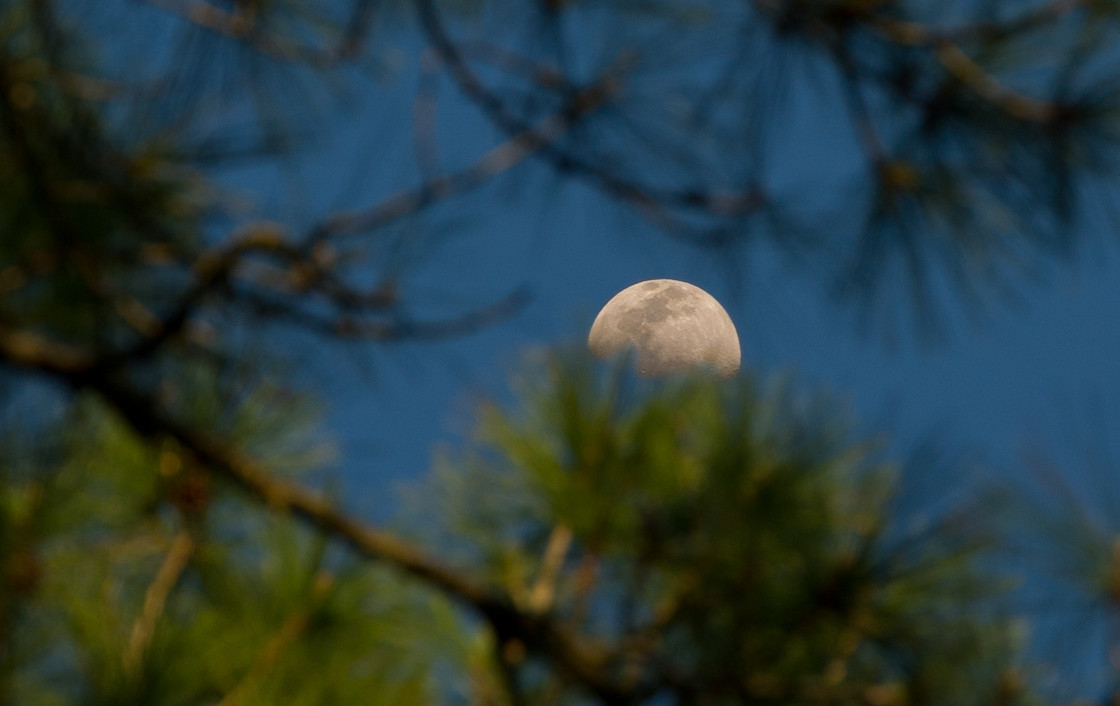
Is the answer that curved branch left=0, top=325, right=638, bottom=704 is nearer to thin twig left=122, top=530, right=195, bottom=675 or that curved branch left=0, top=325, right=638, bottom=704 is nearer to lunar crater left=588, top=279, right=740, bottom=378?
thin twig left=122, top=530, right=195, bottom=675

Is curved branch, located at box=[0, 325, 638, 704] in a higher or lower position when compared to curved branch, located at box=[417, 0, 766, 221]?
lower

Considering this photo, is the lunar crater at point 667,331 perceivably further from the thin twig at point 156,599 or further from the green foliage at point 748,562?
the thin twig at point 156,599

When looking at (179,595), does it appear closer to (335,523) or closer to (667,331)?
(335,523)

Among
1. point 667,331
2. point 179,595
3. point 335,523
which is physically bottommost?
point 179,595

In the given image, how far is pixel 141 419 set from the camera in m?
0.79

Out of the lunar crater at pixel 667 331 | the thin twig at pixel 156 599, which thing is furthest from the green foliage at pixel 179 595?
the lunar crater at pixel 667 331

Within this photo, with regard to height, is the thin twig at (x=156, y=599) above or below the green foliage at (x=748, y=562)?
below

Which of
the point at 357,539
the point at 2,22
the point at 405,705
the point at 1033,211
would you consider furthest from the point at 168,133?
the point at 1033,211

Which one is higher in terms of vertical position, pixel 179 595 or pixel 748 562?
pixel 748 562

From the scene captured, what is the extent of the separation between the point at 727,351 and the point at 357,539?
0.34 meters

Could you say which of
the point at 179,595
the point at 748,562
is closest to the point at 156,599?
the point at 179,595

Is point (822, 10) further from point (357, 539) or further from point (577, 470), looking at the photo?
point (357, 539)

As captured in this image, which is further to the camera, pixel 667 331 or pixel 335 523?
pixel 335 523

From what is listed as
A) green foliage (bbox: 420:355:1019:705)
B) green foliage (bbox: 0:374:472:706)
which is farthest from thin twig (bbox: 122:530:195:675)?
green foliage (bbox: 420:355:1019:705)
